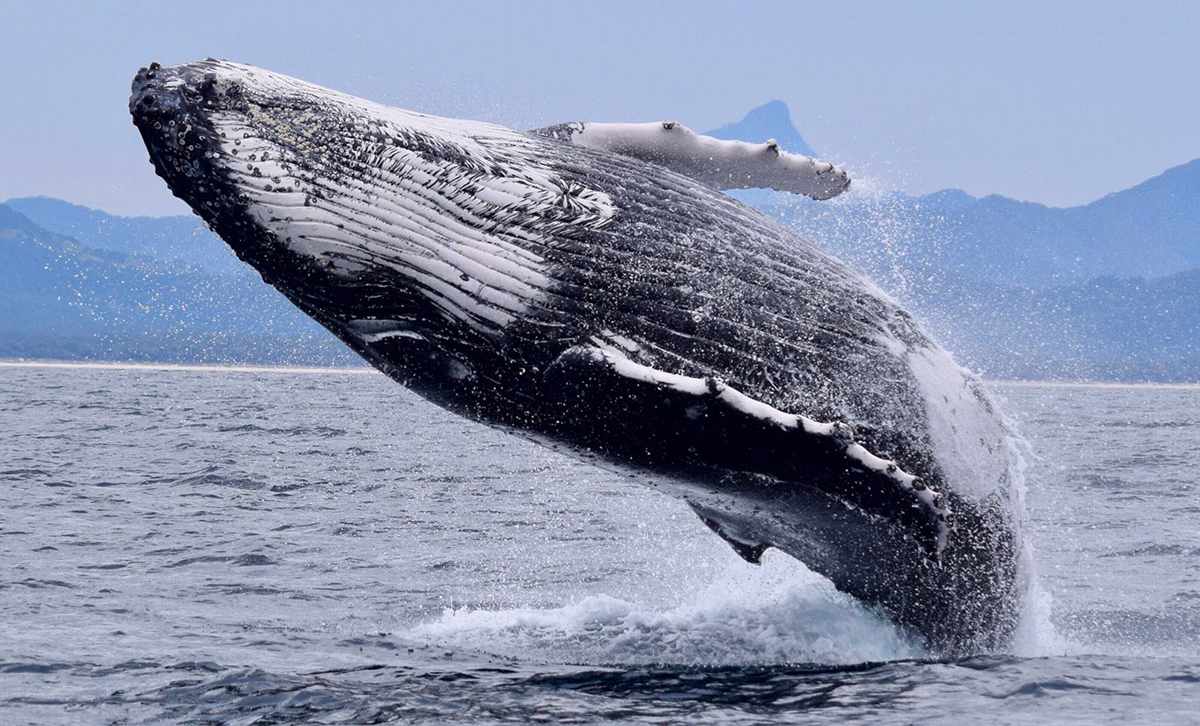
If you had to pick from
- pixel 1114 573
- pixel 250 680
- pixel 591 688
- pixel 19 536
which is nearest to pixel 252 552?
pixel 19 536

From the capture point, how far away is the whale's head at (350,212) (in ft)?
22.0

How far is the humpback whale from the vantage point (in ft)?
21.4

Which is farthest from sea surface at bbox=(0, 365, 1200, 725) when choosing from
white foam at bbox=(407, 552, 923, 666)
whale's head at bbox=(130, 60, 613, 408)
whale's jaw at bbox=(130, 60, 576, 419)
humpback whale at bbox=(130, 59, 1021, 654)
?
whale's head at bbox=(130, 60, 613, 408)

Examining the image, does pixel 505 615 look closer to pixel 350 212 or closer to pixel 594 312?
→ pixel 594 312

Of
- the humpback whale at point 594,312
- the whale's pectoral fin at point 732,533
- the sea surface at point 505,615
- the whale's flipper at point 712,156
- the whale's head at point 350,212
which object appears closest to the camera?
the humpback whale at point 594,312

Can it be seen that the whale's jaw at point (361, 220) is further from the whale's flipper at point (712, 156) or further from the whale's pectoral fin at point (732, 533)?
the whale's pectoral fin at point (732, 533)

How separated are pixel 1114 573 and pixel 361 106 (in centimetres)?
804

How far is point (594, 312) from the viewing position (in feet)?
22.3

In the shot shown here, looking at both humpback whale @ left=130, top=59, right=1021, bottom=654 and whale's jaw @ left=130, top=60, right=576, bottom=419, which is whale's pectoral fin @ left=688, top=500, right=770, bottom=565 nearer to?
humpback whale @ left=130, top=59, right=1021, bottom=654

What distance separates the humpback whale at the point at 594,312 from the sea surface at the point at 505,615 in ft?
2.49

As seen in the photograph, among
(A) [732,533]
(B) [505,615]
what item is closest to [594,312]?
(A) [732,533]

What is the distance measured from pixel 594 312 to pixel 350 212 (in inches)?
48.1

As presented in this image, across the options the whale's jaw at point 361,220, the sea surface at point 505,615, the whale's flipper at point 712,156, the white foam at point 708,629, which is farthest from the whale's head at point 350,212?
the white foam at point 708,629

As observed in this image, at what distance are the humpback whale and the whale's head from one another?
0.01 metres
